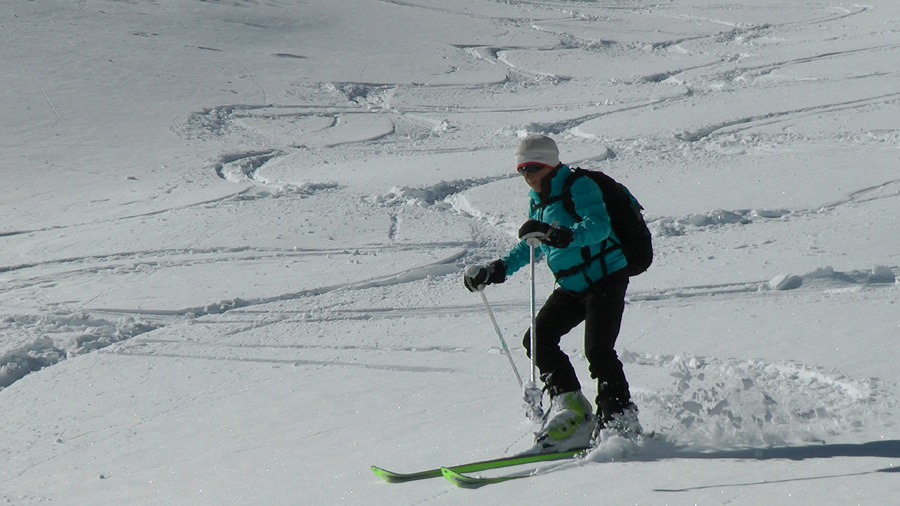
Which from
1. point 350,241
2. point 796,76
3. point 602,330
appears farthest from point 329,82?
point 602,330

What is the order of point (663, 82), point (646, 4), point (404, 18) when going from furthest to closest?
point (646, 4), point (404, 18), point (663, 82)

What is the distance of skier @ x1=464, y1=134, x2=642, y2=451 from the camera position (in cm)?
314

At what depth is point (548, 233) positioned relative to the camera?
3041mm

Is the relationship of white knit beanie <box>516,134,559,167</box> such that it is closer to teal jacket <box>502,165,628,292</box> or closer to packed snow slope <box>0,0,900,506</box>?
teal jacket <box>502,165,628,292</box>

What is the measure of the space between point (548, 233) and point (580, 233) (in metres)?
0.12

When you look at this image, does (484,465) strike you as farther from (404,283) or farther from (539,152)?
(404,283)

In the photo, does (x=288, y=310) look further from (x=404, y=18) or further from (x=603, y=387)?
(x=404, y=18)

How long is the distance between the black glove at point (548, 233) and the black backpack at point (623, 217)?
7.4 inches

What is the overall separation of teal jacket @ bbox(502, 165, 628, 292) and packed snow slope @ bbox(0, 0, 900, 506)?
683 millimetres

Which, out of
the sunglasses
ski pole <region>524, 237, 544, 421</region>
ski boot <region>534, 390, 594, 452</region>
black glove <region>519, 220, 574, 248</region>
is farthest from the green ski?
the sunglasses

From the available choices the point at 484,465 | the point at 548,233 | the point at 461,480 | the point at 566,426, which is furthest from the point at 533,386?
the point at 548,233

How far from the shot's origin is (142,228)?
29.9ft

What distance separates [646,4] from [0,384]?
1231 inches

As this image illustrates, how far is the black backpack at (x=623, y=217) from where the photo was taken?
10.5 ft
